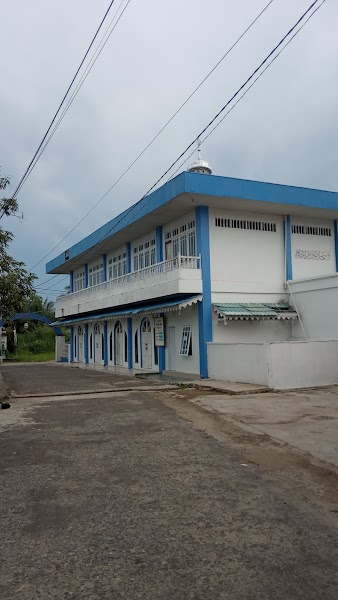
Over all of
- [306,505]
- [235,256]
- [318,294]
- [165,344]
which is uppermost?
[235,256]

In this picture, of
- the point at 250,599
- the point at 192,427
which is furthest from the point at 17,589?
the point at 192,427

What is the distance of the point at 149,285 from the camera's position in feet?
63.5

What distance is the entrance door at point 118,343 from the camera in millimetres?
25938

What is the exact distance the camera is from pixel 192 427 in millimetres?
8320

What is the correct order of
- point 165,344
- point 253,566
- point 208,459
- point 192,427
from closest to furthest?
point 253,566, point 208,459, point 192,427, point 165,344

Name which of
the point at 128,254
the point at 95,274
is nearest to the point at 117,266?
the point at 128,254

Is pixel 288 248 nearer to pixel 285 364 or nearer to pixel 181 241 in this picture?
pixel 181 241

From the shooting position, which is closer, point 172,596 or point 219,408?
point 172,596

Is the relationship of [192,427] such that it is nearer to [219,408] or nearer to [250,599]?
[219,408]

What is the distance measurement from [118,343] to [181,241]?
9.14 m

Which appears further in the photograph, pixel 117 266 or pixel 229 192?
pixel 117 266

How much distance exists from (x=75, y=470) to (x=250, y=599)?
129 inches

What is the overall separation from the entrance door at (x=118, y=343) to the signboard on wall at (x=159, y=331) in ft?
17.5

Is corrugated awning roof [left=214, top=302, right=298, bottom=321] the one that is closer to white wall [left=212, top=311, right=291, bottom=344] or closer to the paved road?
white wall [left=212, top=311, right=291, bottom=344]
